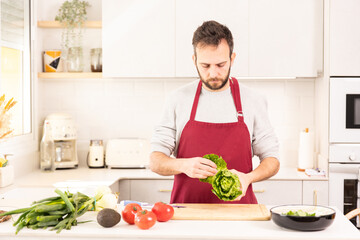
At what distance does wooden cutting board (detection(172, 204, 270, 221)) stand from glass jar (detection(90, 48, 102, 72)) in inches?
77.8

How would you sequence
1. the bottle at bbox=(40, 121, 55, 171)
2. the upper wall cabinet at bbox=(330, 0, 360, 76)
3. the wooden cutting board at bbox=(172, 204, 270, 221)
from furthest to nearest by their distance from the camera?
the bottle at bbox=(40, 121, 55, 171)
the upper wall cabinet at bbox=(330, 0, 360, 76)
the wooden cutting board at bbox=(172, 204, 270, 221)

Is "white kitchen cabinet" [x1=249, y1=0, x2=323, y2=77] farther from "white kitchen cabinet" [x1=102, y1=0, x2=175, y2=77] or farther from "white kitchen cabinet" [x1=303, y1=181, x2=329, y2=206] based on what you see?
"white kitchen cabinet" [x1=303, y1=181, x2=329, y2=206]

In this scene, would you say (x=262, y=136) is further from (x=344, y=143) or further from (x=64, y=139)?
(x=64, y=139)

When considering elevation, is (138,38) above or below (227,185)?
above

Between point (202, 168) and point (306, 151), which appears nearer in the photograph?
point (202, 168)

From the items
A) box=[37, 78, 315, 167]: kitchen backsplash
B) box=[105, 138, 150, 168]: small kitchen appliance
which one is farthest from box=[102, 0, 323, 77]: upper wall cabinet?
box=[105, 138, 150, 168]: small kitchen appliance

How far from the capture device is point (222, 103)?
2600 mm

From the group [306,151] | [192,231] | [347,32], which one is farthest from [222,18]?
[192,231]

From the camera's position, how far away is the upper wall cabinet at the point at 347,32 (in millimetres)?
3418

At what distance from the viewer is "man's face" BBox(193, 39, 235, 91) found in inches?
93.6

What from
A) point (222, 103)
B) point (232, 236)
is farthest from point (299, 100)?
point (232, 236)

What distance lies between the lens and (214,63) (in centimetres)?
238

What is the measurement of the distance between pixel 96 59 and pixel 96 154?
77 cm

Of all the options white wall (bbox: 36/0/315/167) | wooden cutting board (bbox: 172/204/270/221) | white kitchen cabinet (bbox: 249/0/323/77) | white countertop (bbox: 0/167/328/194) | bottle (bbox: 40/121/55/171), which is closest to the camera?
wooden cutting board (bbox: 172/204/270/221)
